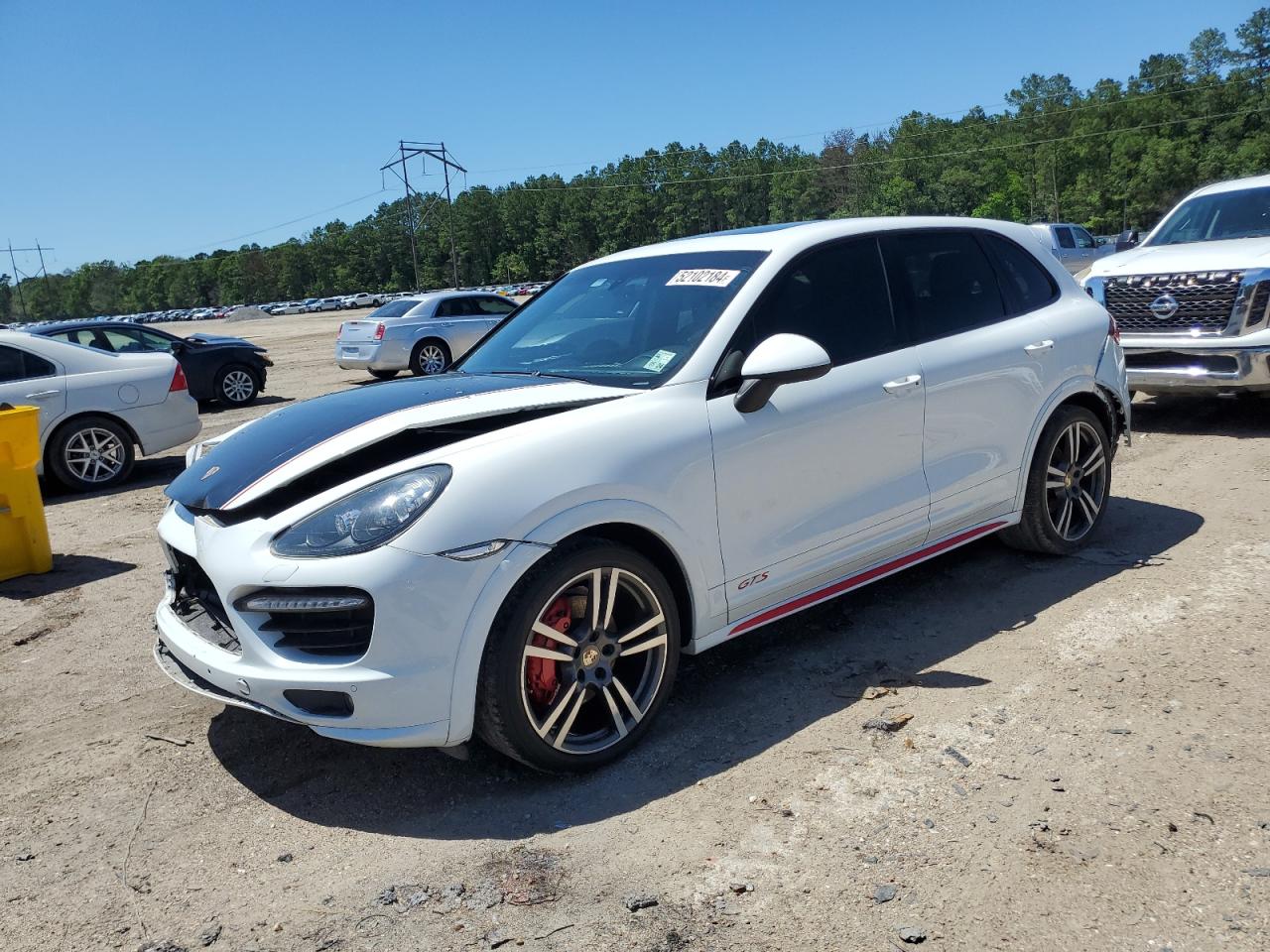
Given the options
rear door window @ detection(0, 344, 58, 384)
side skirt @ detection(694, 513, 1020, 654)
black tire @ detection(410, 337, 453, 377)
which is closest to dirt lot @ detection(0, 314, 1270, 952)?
side skirt @ detection(694, 513, 1020, 654)

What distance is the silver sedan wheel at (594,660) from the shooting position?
3311mm

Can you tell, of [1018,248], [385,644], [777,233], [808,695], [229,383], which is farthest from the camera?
[229,383]

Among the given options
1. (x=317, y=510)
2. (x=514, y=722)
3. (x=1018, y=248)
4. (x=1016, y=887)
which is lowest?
(x=1016, y=887)

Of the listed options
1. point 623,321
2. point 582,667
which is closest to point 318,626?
point 582,667

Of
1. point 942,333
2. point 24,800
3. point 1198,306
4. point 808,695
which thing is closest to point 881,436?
point 942,333

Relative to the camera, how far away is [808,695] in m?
4.02

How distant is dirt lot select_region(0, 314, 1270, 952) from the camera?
106 inches

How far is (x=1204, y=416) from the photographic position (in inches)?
367

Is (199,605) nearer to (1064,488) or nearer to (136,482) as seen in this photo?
(1064,488)

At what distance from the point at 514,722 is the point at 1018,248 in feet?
12.3

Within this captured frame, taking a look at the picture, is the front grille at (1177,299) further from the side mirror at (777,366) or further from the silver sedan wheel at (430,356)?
the silver sedan wheel at (430,356)

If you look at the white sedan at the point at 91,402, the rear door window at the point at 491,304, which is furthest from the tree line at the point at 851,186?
the white sedan at the point at 91,402

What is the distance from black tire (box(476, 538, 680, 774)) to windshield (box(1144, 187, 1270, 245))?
8.02 metres

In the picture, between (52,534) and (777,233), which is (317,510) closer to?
(777,233)
